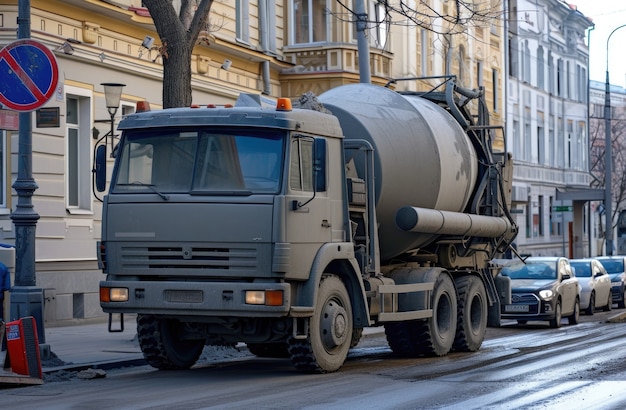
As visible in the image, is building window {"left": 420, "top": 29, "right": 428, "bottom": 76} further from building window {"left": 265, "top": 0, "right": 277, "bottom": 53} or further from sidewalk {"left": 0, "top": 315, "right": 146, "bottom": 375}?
sidewalk {"left": 0, "top": 315, "right": 146, "bottom": 375}

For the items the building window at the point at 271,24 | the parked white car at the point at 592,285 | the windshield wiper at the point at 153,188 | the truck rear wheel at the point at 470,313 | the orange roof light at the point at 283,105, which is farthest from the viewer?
the building window at the point at 271,24

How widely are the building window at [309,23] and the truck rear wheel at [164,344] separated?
61.5 ft

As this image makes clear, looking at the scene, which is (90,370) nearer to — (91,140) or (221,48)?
(91,140)

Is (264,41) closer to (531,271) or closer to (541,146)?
(531,271)

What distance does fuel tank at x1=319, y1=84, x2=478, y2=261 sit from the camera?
15.4 metres

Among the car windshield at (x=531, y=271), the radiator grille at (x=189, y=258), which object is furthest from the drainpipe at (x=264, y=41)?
the radiator grille at (x=189, y=258)

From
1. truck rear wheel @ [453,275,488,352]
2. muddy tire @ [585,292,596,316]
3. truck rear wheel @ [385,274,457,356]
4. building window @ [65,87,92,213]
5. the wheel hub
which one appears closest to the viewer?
the wheel hub

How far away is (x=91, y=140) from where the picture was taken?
23.5 metres

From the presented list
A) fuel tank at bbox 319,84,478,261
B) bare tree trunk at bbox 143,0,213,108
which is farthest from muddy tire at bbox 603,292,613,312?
bare tree trunk at bbox 143,0,213,108

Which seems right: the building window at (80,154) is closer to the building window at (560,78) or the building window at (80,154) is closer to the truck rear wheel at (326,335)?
the truck rear wheel at (326,335)

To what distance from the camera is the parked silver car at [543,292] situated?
81.6 feet

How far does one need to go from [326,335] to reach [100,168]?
10.4 feet

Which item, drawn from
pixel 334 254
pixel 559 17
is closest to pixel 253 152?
pixel 334 254

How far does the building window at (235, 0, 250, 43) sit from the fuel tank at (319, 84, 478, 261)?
12.8m
